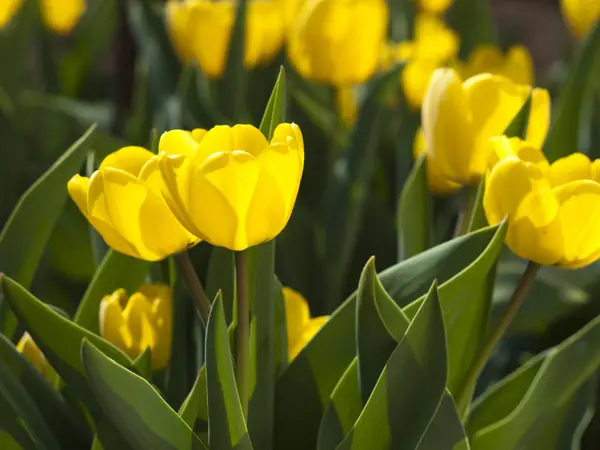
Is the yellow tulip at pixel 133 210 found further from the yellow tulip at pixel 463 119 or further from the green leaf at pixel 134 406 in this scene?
the yellow tulip at pixel 463 119

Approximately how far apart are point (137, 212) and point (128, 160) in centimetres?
5

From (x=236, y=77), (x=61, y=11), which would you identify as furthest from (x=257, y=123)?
(x=61, y=11)

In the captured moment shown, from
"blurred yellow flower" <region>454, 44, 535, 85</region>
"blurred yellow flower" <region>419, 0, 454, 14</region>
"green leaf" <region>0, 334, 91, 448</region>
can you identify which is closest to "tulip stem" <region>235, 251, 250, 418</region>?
"green leaf" <region>0, 334, 91, 448</region>

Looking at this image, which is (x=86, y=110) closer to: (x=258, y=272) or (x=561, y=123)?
(x=561, y=123)

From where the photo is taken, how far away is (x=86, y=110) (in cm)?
122

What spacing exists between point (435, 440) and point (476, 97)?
0.74 feet

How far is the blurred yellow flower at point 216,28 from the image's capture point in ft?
3.18

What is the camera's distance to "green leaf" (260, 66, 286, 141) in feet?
1.49

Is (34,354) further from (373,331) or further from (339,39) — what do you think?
(339,39)

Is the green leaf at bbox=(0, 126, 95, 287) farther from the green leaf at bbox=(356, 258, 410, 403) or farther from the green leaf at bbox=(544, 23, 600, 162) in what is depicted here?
the green leaf at bbox=(544, 23, 600, 162)

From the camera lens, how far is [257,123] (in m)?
1.05

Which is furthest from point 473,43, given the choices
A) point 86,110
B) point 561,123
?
point 86,110

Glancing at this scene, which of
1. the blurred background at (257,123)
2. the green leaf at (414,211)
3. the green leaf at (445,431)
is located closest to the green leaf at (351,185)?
the blurred background at (257,123)

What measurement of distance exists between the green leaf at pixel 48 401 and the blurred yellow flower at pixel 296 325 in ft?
0.46
